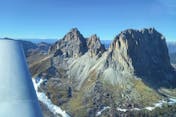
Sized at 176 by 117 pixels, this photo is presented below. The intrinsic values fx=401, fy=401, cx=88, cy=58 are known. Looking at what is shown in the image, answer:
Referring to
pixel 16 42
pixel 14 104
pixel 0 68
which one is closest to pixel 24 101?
pixel 14 104

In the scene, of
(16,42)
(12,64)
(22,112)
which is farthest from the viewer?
(16,42)

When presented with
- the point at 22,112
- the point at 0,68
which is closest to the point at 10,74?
the point at 0,68

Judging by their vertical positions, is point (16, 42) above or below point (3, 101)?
above

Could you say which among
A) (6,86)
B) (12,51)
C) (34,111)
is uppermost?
(12,51)

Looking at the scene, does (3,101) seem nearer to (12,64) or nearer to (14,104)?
(14,104)

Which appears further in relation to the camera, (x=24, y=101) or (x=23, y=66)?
(x=23, y=66)

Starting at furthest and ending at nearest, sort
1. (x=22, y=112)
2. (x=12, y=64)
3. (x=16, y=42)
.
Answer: (x=16, y=42) < (x=12, y=64) < (x=22, y=112)
